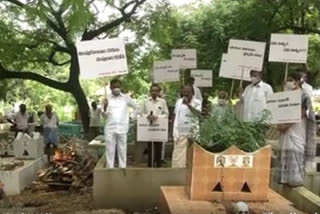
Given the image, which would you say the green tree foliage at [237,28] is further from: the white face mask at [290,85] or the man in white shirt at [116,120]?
the white face mask at [290,85]

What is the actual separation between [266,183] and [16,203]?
5134mm

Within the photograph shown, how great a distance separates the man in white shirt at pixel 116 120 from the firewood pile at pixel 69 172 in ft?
6.48

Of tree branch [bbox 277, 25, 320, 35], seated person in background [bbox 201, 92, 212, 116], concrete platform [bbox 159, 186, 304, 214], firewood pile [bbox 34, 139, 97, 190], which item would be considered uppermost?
tree branch [bbox 277, 25, 320, 35]

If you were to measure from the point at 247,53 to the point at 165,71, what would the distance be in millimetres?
2908

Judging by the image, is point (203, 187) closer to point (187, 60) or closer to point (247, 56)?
point (247, 56)

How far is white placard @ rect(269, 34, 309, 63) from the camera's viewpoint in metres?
8.80

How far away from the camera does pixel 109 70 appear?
8242 millimetres

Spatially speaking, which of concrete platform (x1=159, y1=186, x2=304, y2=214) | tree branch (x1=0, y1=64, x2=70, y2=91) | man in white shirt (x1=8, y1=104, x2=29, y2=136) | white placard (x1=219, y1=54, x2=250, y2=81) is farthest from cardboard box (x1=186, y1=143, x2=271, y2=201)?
tree branch (x1=0, y1=64, x2=70, y2=91)

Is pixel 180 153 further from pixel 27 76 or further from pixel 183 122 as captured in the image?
pixel 27 76

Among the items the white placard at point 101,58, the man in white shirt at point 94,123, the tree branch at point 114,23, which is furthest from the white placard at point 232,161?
the man in white shirt at point 94,123

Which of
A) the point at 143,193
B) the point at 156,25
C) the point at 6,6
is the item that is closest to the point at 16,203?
the point at 143,193

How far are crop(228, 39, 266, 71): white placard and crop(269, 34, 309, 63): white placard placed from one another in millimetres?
559

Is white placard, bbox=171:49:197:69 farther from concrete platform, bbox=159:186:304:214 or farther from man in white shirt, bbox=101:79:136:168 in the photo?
concrete platform, bbox=159:186:304:214

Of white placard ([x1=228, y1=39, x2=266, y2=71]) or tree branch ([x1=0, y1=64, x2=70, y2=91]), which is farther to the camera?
tree branch ([x1=0, y1=64, x2=70, y2=91])
